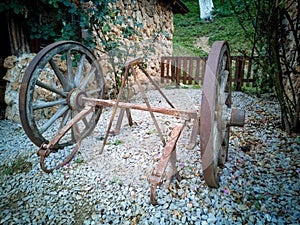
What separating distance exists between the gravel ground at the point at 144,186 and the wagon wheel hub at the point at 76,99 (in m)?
0.58

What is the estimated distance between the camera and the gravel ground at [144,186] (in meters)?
1.72

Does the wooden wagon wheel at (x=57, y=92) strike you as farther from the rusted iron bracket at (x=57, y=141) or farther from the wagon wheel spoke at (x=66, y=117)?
the rusted iron bracket at (x=57, y=141)

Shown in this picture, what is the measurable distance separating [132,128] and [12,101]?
2.21 meters

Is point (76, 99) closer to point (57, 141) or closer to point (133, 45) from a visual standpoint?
point (57, 141)

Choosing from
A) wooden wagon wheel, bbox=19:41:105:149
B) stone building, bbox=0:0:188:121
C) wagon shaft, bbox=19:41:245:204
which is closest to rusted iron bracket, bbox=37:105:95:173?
wagon shaft, bbox=19:41:245:204

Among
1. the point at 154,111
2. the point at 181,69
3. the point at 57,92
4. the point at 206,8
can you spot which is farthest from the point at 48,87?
the point at 206,8

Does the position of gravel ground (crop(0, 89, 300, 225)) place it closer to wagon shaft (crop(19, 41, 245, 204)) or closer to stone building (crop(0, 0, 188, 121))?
wagon shaft (crop(19, 41, 245, 204))

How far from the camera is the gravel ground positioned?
1718mm

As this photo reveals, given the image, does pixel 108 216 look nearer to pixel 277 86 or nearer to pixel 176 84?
pixel 277 86

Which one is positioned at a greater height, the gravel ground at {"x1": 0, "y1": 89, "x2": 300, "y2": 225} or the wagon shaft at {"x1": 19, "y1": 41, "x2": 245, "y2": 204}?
the wagon shaft at {"x1": 19, "y1": 41, "x2": 245, "y2": 204}

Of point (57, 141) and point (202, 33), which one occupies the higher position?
point (202, 33)

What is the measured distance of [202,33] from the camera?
12.5 m

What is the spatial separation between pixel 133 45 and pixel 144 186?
405cm

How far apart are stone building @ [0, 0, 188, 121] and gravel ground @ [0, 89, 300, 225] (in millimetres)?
1139
